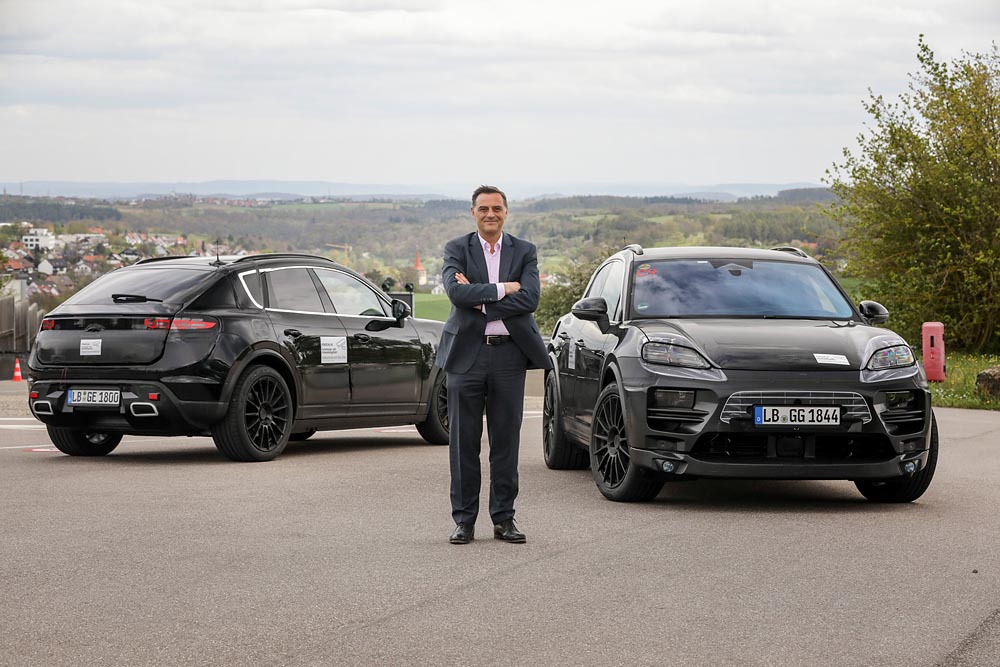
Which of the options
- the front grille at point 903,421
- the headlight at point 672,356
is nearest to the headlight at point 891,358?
the front grille at point 903,421

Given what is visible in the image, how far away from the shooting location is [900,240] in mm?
41281

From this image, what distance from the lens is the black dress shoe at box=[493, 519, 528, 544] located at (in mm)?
7984

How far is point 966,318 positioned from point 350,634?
120 feet

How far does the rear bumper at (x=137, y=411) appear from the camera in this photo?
1192 centimetres

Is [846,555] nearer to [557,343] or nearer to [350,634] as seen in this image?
[350,634]

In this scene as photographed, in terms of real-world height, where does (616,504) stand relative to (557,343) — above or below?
below

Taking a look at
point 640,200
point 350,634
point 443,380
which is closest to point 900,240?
point 443,380

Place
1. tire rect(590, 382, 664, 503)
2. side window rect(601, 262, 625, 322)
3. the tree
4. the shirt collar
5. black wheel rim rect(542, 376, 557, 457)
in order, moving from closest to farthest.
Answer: the shirt collar → tire rect(590, 382, 664, 503) → side window rect(601, 262, 625, 322) → black wheel rim rect(542, 376, 557, 457) → the tree

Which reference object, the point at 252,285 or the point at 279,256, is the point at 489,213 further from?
the point at 279,256

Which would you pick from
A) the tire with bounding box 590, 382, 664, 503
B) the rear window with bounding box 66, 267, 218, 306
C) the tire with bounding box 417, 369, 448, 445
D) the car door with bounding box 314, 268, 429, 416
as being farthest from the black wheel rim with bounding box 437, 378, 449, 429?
the tire with bounding box 590, 382, 664, 503

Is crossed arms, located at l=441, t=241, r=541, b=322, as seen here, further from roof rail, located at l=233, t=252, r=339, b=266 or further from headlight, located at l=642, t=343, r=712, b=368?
roof rail, located at l=233, t=252, r=339, b=266

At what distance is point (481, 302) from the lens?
793 centimetres

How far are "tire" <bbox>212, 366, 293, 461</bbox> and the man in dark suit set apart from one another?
4.42 metres

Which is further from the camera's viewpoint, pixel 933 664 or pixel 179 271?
pixel 179 271
